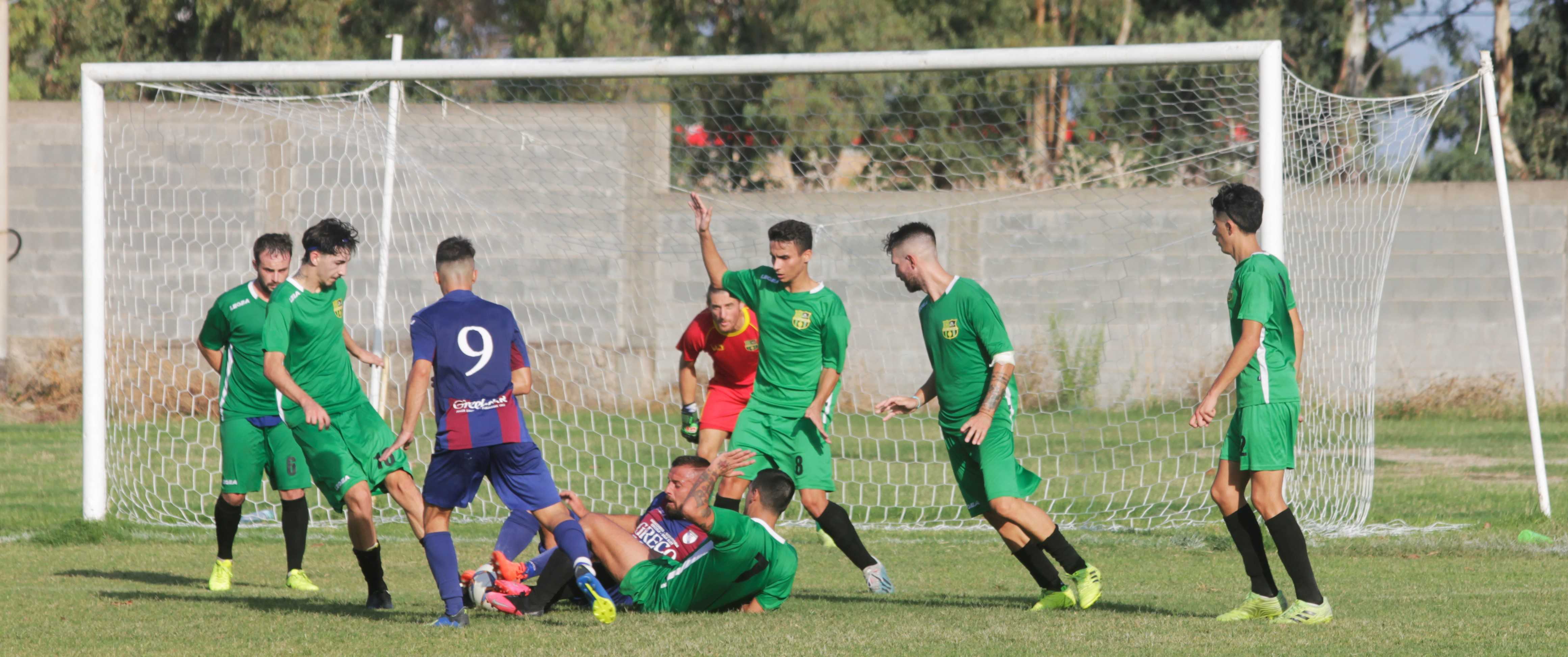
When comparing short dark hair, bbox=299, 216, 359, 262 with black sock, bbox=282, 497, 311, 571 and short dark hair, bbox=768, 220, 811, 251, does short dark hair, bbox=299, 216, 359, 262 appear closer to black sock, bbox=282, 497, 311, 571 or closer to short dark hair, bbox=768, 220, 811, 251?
black sock, bbox=282, 497, 311, 571

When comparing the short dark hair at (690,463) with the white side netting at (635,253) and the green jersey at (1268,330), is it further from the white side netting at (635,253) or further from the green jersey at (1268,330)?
the white side netting at (635,253)

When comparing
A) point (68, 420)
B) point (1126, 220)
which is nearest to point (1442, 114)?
point (1126, 220)

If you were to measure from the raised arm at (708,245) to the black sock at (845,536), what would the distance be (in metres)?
1.34

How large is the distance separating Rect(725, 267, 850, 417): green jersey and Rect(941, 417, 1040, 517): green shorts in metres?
1.01

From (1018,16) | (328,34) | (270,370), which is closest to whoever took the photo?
(270,370)

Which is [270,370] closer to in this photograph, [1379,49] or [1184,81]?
[1184,81]

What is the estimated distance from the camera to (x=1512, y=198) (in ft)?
54.1

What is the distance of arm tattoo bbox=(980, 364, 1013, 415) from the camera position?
616 cm

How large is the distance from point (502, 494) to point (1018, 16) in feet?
74.5

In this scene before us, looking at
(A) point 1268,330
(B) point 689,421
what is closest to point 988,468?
(A) point 1268,330

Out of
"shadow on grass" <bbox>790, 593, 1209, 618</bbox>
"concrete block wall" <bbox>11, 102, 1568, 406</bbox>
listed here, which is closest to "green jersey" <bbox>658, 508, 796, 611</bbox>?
"shadow on grass" <bbox>790, 593, 1209, 618</bbox>

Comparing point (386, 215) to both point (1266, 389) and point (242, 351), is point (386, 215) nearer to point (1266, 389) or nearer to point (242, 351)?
point (242, 351)

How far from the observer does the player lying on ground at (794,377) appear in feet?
23.7

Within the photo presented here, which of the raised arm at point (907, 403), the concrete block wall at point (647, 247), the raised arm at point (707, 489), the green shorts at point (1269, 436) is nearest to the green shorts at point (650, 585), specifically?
the raised arm at point (707, 489)
